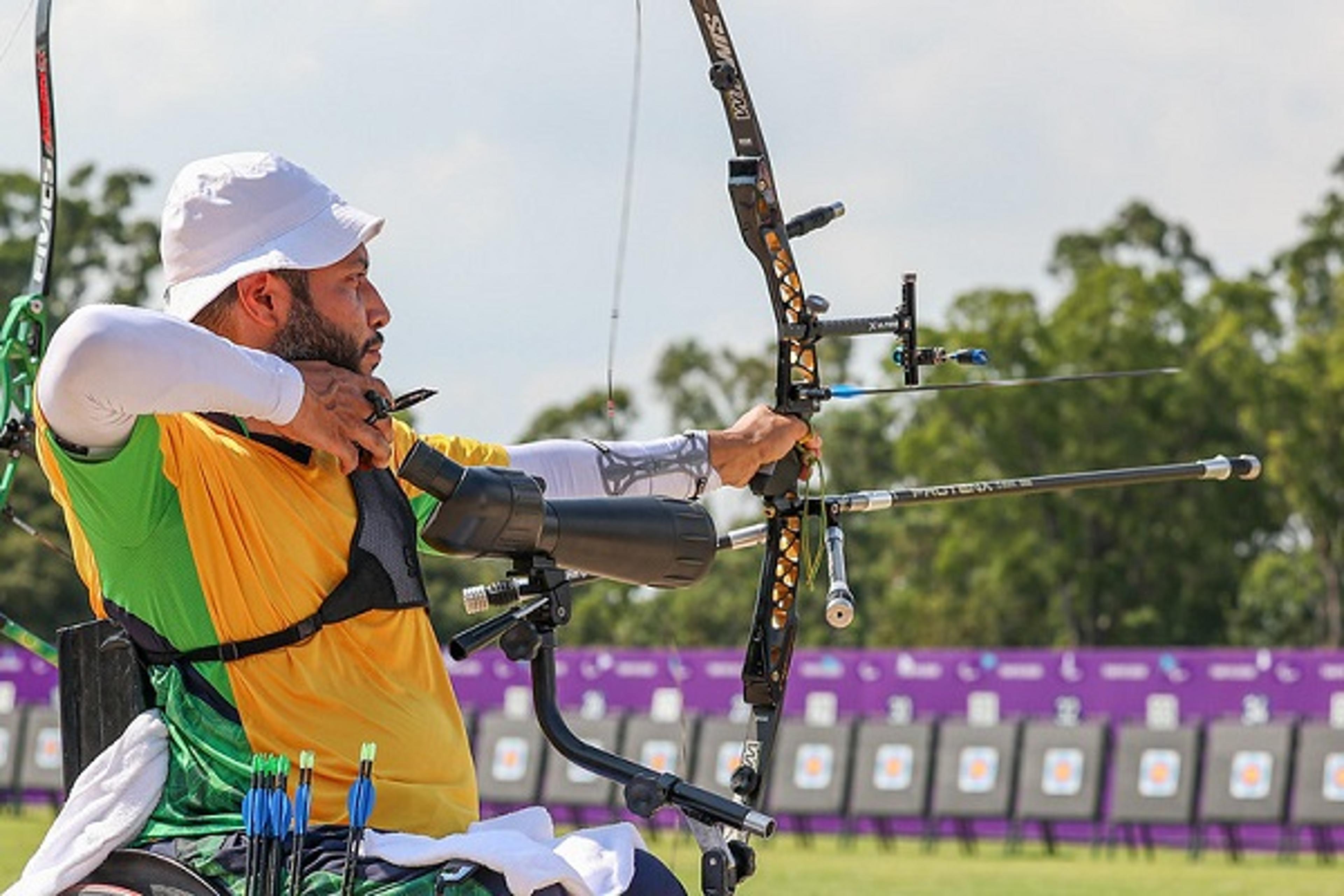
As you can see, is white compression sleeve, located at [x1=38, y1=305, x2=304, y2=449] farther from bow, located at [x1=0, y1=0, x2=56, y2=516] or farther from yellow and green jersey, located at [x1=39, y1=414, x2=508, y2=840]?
bow, located at [x1=0, y1=0, x2=56, y2=516]

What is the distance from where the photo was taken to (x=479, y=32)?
3775 millimetres

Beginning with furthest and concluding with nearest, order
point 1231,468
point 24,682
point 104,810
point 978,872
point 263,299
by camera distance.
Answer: point 24,682 < point 978,872 < point 1231,468 < point 263,299 < point 104,810

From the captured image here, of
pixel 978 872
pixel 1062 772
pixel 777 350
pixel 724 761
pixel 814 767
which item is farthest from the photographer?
pixel 814 767

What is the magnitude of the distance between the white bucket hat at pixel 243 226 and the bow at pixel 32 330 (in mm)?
906

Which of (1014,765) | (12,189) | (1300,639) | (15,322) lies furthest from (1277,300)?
(15,322)

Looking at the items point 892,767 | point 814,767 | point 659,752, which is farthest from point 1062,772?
point 659,752

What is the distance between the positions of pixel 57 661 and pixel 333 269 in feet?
2.01

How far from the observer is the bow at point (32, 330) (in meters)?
3.83

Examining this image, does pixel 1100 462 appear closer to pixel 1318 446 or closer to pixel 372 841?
pixel 1318 446

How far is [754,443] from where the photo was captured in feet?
12.6

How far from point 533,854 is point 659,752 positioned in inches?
584

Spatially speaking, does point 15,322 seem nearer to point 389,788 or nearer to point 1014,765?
point 389,788

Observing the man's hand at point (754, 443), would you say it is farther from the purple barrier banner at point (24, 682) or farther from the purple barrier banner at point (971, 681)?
the purple barrier banner at point (24, 682)

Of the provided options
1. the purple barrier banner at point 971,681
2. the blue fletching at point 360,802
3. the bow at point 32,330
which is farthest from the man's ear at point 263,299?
the purple barrier banner at point 971,681
